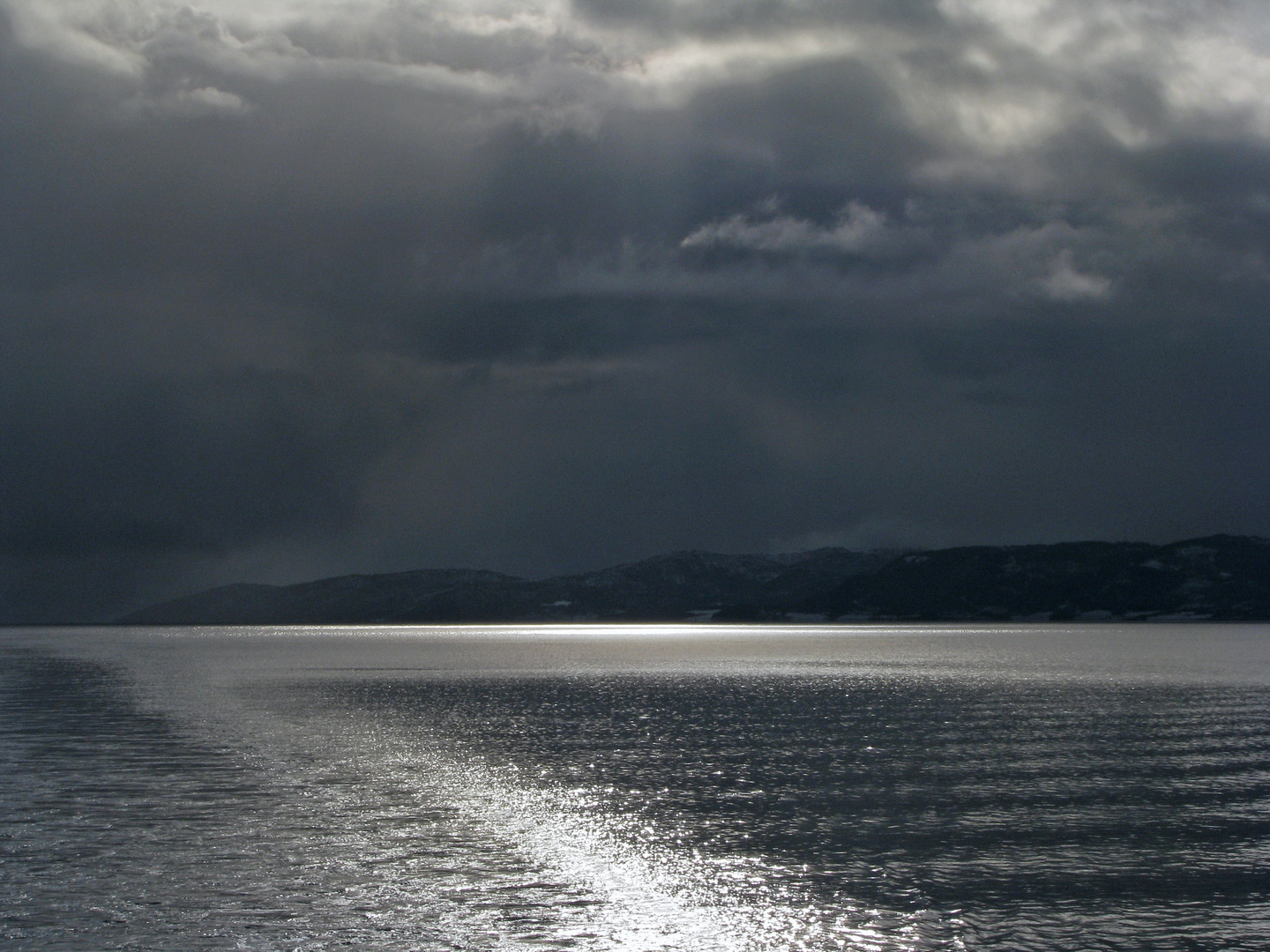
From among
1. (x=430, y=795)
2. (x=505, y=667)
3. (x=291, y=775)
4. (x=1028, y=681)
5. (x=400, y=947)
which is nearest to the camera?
(x=400, y=947)

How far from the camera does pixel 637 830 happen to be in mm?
43875

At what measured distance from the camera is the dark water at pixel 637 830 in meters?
30.9

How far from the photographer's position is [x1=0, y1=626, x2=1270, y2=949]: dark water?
101ft

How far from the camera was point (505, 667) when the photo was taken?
18988 cm

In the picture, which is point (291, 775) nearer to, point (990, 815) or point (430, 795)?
point (430, 795)

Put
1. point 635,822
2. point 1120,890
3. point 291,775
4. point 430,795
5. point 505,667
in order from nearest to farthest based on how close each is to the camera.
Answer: point 1120,890 < point 635,822 < point 430,795 < point 291,775 < point 505,667

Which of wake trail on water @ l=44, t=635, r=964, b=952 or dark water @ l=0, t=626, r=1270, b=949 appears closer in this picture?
wake trail on water @ l=44, t=635, r=964, b=952

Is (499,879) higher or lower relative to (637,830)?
higher

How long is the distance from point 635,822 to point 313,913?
16352mm

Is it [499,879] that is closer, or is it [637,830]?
[499,879]

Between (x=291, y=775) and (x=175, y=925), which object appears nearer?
(x=175, y=925)

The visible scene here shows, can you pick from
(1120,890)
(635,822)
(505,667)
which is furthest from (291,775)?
(505,667)

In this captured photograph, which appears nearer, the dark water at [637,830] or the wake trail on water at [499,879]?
the wake trail on water at [499,879]

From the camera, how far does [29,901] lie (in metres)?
32.9
